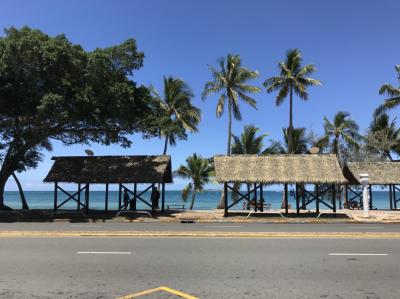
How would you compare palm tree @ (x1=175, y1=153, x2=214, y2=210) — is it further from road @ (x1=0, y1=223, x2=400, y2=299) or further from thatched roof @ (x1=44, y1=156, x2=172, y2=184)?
road @ (x1=0, y1=223, x2=400, y2=299)

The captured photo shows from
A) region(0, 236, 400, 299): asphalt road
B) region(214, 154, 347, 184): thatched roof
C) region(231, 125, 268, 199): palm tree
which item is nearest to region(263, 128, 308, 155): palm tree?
region(231, 125, 268, 199): palm tree

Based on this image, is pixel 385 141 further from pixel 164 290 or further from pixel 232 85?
pixel 164 290

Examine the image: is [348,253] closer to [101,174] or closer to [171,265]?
[171,265]

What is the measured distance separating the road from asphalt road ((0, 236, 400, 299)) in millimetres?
15

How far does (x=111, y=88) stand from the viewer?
23188 mm

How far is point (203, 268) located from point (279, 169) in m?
17.2

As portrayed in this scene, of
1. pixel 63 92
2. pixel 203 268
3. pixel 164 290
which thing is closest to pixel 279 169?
pixel 63 92

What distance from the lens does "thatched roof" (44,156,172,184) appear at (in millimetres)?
24656

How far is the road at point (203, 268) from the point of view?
6.46m

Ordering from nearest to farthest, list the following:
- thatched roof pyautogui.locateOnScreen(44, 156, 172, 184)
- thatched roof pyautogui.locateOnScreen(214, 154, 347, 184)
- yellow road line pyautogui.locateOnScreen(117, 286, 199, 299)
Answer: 1. yellow road line pyautogui.locateOnScreen(117, 286, 199, 299)
2. thatched roof pyautogui.locateOnScreen(214, 154, 347, 184)
3. thatched roof pyautogui.locateOnScreen(44, 156, 172, 184)

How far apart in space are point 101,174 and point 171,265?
17808mm

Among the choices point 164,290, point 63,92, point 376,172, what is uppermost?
point 63,92

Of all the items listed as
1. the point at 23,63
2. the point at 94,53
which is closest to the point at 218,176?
the point at 94,53

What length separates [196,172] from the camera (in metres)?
38.6
